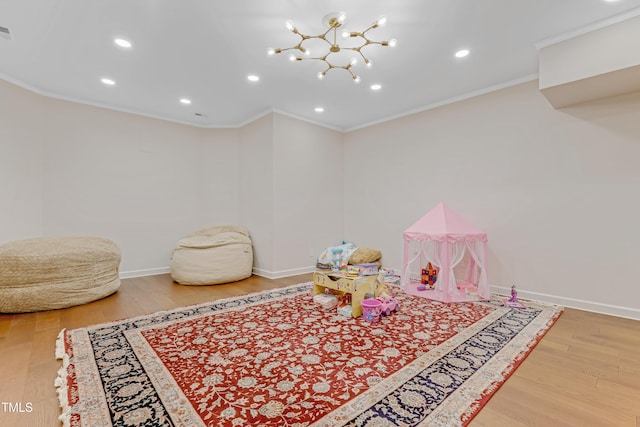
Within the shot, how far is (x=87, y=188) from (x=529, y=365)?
5.78 metres

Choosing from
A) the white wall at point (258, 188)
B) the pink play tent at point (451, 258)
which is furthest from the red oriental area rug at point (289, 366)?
the white wall at point (258, 188)

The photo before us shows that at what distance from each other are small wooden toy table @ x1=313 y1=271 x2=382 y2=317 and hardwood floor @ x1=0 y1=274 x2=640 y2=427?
1373mm

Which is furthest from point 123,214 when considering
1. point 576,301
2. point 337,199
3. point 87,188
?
point 576,301

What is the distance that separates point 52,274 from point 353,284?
3.30 metres

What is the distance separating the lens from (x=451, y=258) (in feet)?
12.4

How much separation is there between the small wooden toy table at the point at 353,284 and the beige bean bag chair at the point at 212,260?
175 centimetres

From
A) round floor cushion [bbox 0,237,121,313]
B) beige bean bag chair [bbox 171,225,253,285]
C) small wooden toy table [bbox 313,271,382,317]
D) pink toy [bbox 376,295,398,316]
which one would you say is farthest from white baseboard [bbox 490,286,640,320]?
round floor cushion [bbox 0,237,121,313]

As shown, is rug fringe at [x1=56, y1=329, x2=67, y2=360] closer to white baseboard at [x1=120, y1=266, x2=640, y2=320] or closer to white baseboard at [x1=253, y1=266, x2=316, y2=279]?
white baseboard at [x1=120, y1=266, x2=640, y2=320]

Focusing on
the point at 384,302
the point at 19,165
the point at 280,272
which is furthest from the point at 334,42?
the point at 19,165

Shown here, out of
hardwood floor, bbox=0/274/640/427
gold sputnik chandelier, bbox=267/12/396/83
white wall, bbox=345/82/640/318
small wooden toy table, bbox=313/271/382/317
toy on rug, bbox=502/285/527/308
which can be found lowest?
hardwood floor, bbox=0/274/640/427

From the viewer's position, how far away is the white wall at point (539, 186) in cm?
304

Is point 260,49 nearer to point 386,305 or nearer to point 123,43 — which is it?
point 123,43

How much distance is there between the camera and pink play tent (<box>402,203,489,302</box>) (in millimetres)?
3521

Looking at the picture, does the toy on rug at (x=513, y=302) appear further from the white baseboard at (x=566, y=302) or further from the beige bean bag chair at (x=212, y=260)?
the beige bean bag chair at (x=212, y=260)
